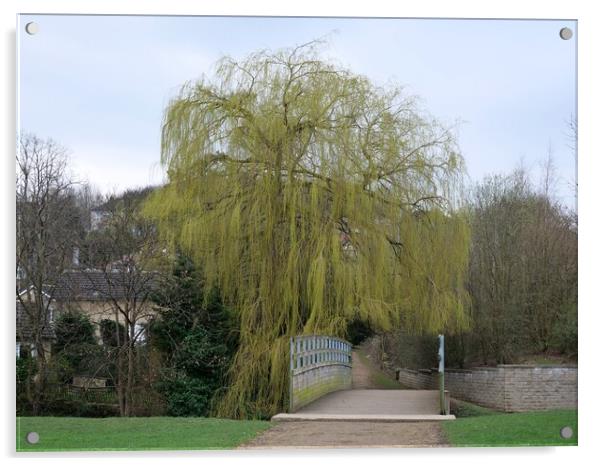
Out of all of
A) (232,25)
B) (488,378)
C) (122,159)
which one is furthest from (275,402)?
(232,25)

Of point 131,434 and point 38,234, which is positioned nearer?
point 131,434

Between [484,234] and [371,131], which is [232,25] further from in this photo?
[484,234]

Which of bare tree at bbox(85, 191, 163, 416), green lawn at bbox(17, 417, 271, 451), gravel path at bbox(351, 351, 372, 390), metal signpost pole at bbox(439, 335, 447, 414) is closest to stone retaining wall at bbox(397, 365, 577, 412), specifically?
metal signpost pole at bbox(439, 335, 447, 414)

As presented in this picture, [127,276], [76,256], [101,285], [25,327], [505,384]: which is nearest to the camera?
[25,327]

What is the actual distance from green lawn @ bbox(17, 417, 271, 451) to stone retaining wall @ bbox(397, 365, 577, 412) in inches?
61.2

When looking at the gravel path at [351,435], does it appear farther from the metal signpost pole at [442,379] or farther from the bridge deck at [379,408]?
the metal signpost pole at [442,379]

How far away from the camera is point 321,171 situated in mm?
9250

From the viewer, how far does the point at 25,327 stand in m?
8.57

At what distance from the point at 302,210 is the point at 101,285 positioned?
202 centimetres

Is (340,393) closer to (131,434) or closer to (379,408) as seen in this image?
(379,408)

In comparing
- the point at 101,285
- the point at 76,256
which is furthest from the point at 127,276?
the point at 76,256

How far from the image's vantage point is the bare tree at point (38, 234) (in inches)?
334

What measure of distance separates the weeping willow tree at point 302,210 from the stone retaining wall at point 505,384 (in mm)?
506
